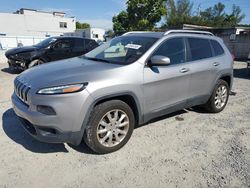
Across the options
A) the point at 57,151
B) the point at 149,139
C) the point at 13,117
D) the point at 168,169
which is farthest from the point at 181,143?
the point at 13,117

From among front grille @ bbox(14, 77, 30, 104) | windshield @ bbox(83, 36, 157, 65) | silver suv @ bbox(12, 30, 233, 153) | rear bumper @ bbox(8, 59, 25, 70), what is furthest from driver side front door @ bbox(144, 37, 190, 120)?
rear bumper @ bbox(8, 59, 25, 70)

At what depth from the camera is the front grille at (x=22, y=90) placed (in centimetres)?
320

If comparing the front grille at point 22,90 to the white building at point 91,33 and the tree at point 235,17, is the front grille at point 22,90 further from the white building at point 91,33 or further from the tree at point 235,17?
the tree at point 235,17

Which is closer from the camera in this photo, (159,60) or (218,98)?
(159,60)

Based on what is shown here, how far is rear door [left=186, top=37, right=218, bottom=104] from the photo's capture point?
4395 mm

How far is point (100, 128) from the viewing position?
11.0 feet

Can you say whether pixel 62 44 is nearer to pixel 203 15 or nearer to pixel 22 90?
pixel 22 90

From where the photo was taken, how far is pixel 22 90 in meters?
3.32

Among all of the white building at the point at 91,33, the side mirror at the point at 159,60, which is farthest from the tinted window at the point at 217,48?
the white building at the point at 91,33

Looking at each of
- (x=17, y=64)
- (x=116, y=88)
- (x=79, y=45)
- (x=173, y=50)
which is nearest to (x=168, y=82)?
(x=173, y=50)

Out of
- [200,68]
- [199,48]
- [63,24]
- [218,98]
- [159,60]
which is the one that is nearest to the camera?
[159,60]

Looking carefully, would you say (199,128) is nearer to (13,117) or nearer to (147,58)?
(147,58)

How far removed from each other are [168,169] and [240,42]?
1901 cm

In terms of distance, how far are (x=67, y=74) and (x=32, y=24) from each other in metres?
52.9
